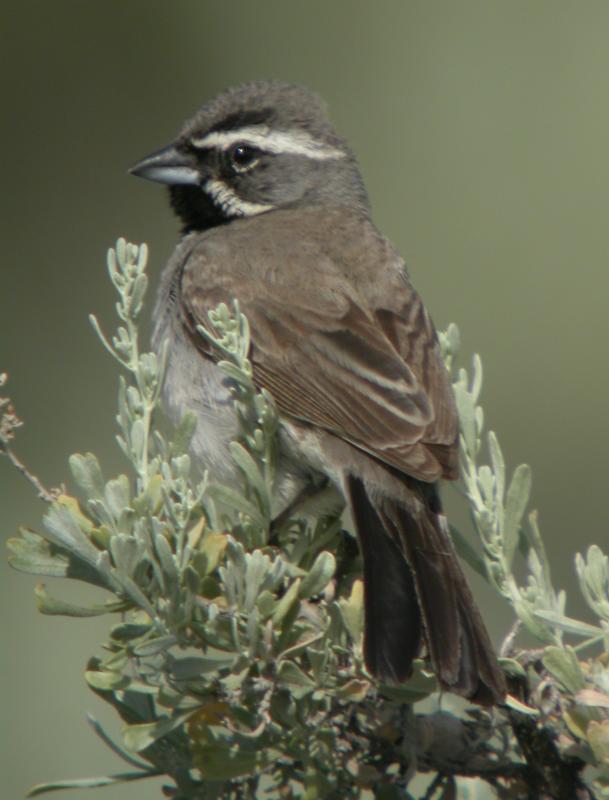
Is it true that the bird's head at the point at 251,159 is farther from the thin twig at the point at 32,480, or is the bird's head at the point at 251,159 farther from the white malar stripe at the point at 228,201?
the thin twig at the point at 32,480

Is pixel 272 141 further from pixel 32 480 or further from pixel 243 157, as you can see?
pixel 32 480

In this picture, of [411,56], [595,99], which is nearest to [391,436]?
[595,99]

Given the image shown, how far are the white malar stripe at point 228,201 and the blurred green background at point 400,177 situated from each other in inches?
37.2

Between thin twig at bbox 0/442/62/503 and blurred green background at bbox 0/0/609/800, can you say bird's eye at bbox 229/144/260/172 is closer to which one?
blurred green background at bbox 0/0/609/800

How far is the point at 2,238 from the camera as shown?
560 cm

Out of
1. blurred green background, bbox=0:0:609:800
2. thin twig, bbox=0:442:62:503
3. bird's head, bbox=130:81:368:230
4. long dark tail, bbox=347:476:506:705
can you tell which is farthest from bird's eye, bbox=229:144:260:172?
thin twig, bbox=0:442:62:503

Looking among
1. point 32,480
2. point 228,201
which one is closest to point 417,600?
point 32,480

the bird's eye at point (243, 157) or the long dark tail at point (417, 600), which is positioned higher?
the bird's eye at point (243, 157)

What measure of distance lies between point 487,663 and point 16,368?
312 cm

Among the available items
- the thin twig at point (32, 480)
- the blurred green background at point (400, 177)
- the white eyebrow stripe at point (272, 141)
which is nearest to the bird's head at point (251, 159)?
the white eyebrow stripe at point (272, 141)

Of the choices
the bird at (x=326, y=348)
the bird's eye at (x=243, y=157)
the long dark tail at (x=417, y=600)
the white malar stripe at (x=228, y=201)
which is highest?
the bird's eye at (x=243, y=157)

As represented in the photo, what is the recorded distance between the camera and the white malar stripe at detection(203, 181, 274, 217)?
4.29 metres

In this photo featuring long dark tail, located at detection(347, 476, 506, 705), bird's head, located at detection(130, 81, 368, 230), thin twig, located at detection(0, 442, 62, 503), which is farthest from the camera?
bird's head, located at detection(130, 81, 368, 230)

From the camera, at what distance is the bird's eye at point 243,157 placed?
4273 mm
